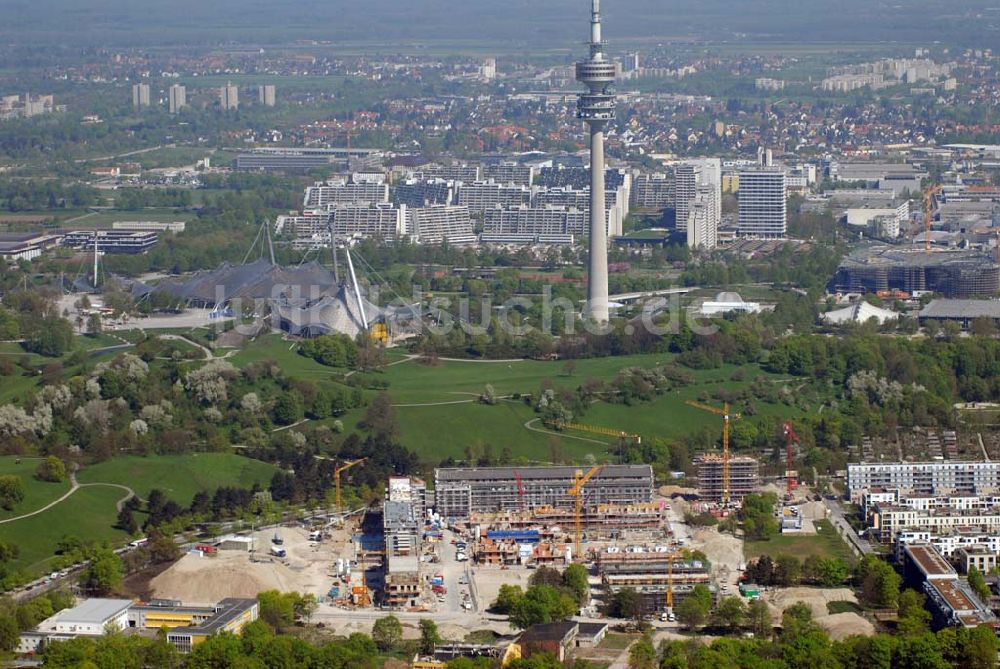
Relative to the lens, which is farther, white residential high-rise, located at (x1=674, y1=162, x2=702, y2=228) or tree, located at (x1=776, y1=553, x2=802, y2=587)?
white residential high-rise, located at (x1=674, y1=162, x2=702, y2=228)

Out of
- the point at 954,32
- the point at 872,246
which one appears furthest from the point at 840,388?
the point at 954,32

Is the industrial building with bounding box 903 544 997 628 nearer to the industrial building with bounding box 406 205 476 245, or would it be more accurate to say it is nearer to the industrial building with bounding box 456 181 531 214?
the industrial building with bounding box 406 205 476 245

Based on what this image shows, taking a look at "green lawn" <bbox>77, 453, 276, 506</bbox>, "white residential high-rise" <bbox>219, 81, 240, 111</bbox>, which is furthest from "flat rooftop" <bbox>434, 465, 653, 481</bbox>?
"white residential high-rise" <bbox>219, 81, 240, 111</bbox>

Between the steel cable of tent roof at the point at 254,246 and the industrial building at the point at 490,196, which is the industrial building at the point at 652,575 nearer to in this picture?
the steel cable of tent roof at the point at 254,246

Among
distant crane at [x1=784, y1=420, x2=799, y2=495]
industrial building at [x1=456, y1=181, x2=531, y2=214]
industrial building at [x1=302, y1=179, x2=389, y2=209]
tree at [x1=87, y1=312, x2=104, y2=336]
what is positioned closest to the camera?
distant crane at [x1=784, y1=420, x2=799, y2=495]

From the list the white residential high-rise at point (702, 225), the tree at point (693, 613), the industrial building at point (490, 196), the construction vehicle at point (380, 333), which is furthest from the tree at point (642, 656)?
the industrial building at point (490, 196)

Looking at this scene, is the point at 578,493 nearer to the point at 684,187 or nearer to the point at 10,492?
the point at 10,492

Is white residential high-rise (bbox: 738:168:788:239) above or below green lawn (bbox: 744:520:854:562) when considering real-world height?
above
